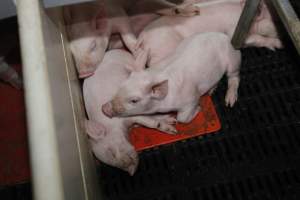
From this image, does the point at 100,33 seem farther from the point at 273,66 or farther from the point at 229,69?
the point at 273,66

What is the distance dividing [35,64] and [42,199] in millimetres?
287

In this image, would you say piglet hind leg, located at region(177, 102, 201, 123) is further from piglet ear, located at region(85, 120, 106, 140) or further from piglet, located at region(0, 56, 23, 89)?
piglet, located at region(0, 56, 23, 89)

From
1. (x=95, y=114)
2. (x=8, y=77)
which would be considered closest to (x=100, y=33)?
(x=95, y=114)

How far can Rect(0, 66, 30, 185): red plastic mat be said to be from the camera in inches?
57.3

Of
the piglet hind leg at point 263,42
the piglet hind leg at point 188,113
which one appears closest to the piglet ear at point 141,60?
the piglet hind leg at point 188,113

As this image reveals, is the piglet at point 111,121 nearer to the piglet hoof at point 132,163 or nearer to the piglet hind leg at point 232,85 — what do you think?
the piglet hoof at point 132,163

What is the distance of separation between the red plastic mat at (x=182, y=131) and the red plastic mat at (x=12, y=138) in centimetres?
46

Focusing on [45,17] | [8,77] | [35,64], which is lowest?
[35,64]

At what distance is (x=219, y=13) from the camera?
1.45m

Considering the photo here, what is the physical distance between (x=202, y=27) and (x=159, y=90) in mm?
390

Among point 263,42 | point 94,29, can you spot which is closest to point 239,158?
point 263,42

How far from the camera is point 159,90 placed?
123cm

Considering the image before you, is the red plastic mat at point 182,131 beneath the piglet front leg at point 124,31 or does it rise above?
beneath

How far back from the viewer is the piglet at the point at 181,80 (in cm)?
124
